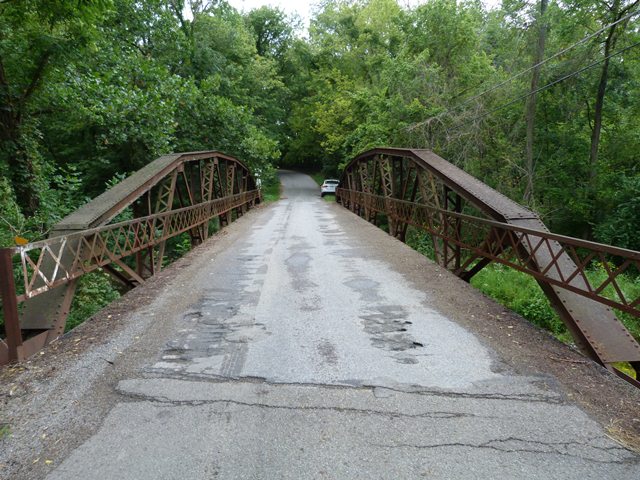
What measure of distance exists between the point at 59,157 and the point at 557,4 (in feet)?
65.8

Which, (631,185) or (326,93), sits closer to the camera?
(631,185)

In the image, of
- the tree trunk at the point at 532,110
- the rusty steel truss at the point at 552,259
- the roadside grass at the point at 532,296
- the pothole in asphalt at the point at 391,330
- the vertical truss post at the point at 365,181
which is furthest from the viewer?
the vertical truss post at the point at 365,181

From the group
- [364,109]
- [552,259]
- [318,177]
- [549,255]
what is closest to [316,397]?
[552,259]

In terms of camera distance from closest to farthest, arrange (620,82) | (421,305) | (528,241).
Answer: (528,241)
(421,305)
(620,82)

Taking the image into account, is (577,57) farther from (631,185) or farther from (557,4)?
(631,185)

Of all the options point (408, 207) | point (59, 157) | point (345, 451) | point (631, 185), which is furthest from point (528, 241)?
point (59, 157)

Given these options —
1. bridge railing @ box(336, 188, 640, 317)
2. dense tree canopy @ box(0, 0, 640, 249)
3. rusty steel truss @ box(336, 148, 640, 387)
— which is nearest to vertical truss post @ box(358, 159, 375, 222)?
dense tree canopy @ box(0, 0, 640, 249)

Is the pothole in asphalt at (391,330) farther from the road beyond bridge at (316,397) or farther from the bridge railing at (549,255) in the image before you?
the bridge railing at (549,255)

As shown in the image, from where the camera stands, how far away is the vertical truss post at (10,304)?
12.3 feet

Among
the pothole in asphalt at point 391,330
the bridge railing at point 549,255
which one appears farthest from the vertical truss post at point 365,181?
the pothole in asphalt at point 391,330

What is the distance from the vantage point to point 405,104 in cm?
1775

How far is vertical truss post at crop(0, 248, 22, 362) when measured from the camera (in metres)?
3.75

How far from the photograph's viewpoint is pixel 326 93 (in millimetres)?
34438

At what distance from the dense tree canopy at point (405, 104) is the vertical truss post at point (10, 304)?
3888 millimetres
